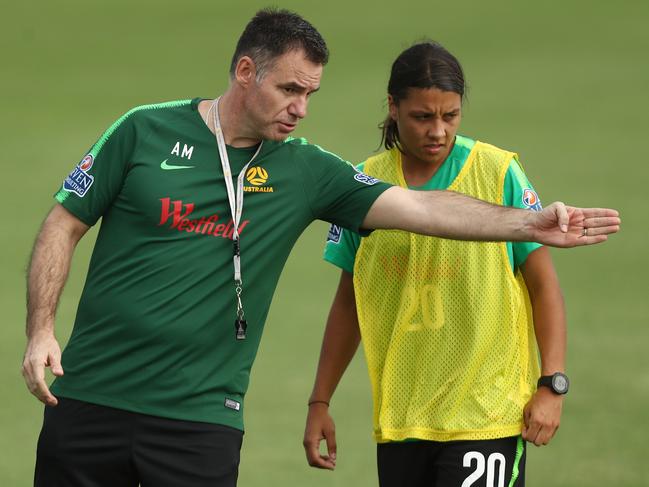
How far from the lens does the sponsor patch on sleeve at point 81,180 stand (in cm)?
491

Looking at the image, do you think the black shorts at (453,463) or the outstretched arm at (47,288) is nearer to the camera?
the outstretched arm at (47,288)

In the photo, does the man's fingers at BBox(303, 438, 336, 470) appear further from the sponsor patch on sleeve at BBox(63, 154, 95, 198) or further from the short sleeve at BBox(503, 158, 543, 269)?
the sponsor patch on sleeve at BBox(63, 154, 95, 198)

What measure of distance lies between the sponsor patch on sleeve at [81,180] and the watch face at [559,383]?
5.37 ft

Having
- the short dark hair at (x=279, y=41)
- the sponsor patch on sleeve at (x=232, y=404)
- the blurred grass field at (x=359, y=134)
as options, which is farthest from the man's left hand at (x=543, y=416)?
the blurred grass field at (x=359, y=134)

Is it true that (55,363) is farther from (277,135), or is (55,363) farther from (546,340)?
(546,340)

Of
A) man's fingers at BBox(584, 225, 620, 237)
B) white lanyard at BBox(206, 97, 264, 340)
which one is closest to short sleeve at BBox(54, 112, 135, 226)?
white lanyard at BBox(206, 97, 264, 340)

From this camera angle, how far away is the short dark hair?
5027 millimetres

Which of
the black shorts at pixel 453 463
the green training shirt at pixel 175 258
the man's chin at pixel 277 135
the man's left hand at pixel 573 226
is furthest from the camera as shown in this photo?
the black shorts at pixel 453 463

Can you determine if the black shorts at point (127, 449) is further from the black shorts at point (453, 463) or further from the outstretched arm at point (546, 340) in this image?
the outstretched arm at point (546, 340)

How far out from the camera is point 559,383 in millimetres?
5059

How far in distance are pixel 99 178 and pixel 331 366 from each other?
1120 millimetres

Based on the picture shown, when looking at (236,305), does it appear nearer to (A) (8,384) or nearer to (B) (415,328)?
(B) (415,328)

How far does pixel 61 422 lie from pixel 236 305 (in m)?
0.66

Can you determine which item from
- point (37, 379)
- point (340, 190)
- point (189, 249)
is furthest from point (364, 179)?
point (37, 379)
